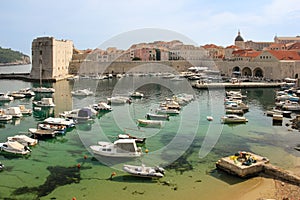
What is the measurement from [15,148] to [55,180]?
4.26 m

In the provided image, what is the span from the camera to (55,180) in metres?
12.4

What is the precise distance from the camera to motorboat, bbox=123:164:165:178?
12.7m

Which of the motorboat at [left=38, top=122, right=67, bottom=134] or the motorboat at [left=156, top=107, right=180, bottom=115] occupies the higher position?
the motorboat at [left=156, top=107, right=180, bottom=115]

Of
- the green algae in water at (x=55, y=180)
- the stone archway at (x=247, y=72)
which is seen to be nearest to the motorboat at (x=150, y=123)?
the green algae in water at (x=55, y=180)

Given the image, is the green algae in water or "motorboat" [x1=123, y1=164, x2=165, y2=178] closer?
the green algae in water

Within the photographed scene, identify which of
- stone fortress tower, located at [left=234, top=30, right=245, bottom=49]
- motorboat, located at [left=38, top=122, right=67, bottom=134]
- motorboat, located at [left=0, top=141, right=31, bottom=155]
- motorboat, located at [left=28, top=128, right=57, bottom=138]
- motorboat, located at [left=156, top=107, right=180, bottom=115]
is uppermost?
stone fortress tower, located at [left=234, top=30, right=245, bottom=49]

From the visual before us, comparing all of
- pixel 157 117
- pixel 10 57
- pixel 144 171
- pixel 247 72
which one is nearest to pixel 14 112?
pixel 157 117

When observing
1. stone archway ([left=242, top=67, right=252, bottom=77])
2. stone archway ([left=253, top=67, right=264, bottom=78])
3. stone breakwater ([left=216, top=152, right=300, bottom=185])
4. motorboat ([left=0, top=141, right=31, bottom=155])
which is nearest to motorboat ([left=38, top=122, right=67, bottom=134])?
motorboat ([left=0, top=141, right=31, bottom=155])

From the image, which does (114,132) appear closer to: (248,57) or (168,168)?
(168,168)

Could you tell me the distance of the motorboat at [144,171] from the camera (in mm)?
12711

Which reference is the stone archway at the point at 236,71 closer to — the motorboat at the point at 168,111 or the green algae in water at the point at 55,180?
the motorboat at the point at 168,111

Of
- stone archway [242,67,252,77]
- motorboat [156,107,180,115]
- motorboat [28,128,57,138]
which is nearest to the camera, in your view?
motorboat [28,128,57,138]

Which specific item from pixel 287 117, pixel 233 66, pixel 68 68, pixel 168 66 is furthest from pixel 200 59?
pixel 287 117

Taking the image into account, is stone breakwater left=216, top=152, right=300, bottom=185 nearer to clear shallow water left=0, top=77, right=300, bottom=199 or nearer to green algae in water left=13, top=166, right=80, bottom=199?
clear shallow water left=0, top=77, right=300, bottom=199
